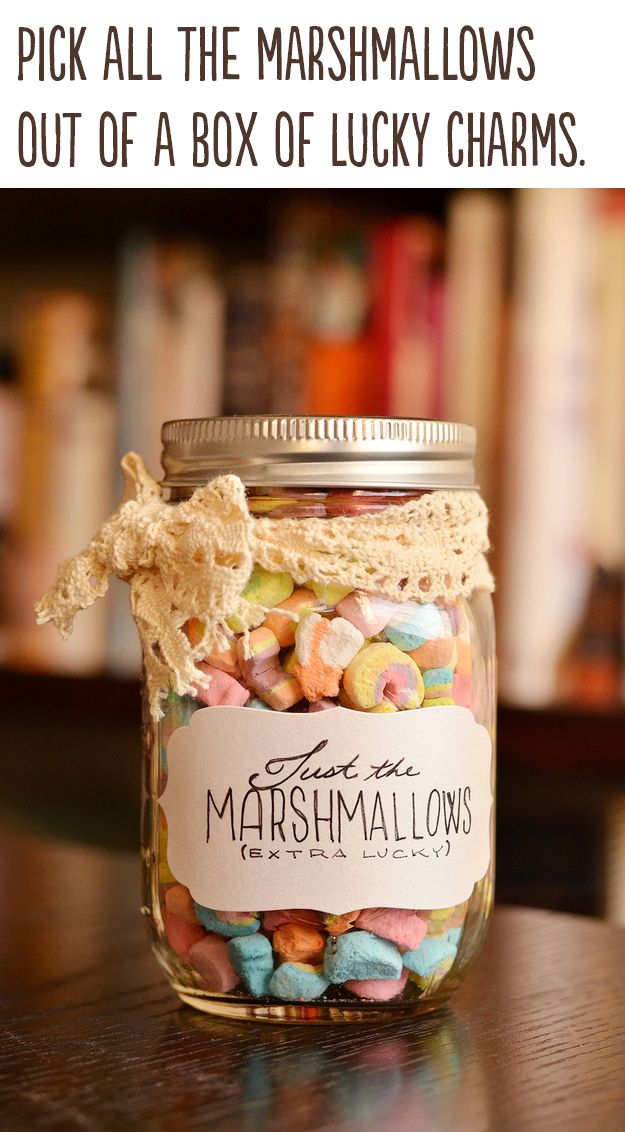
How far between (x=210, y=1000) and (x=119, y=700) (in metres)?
0.72

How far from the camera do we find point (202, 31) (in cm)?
76

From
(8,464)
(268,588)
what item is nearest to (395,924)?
(268,588)

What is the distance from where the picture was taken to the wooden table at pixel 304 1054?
1.35 ft

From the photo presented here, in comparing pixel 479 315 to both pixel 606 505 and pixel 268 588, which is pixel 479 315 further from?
pixel 268 588

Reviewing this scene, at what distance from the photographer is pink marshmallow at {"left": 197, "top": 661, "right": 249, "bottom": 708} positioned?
0.48 metres

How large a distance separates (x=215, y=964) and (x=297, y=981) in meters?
0.03

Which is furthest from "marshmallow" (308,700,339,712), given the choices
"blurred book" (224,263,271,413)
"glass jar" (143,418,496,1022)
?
"blurred book" (224,263,271,413)

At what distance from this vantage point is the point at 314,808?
1.58 ft

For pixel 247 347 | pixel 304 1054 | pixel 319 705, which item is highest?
pixel 247 347

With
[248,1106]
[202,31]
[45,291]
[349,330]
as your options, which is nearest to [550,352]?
[349,330]

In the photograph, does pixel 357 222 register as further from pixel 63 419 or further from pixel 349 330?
pixel 63 419

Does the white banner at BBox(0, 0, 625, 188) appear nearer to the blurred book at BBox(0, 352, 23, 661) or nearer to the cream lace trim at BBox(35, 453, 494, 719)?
the cream lace trim at BBox(35, 453, 494, 719)

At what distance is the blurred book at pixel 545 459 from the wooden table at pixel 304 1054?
1.48ft

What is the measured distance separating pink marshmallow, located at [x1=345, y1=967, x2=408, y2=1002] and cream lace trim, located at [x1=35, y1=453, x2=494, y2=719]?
11 cm
